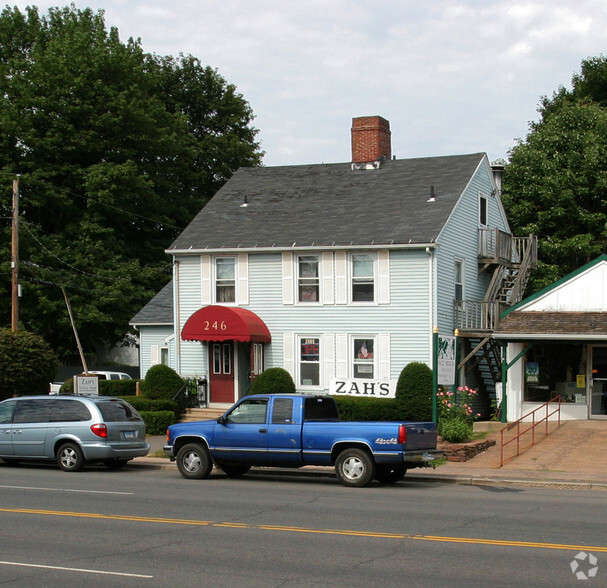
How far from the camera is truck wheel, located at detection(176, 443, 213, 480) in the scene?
60.5ft

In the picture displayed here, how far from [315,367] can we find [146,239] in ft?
65.1

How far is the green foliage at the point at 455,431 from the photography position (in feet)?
72.3

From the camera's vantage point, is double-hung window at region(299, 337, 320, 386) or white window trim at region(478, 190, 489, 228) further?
white window trim at region(478, 190, 489, 228)

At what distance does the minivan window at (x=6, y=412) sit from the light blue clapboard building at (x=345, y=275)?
Result: 9850mm

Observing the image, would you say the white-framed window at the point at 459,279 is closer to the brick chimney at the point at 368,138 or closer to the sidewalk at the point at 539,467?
the brick chimney at the point at 368,138

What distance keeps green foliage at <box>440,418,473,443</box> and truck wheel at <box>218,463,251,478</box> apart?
527 centimetres

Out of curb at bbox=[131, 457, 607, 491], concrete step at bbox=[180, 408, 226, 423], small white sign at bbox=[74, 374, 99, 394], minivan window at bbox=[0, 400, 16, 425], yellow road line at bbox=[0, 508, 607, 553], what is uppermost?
small white sign at bbox=[74, 374, 99, 394]

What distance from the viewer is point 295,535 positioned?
11.6 meters

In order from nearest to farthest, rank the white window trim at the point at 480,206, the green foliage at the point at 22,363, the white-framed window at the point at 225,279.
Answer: the green foliage at the point at 22,363 < the white-framed window at the point at 225,279 < the white window trim at the point at 480,206

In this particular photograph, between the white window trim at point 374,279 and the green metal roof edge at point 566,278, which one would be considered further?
the white window trim at point 374,279

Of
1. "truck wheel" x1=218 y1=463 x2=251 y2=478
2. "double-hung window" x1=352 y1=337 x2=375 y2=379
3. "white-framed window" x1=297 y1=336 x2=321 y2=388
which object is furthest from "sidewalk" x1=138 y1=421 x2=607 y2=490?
"white-framed window" x1=297 y1=336 x2=321 y2=388

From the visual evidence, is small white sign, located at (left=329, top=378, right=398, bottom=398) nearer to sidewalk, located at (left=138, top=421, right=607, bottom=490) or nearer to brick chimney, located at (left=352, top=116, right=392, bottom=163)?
sidewalk, located at (left=138, top=421, right=607, bottom=490)

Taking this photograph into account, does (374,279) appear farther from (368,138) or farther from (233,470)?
(233,470)

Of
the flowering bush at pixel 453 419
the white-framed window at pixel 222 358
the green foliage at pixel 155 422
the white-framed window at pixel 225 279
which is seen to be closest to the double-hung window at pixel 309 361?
the white-framed window at pixel 222 358
